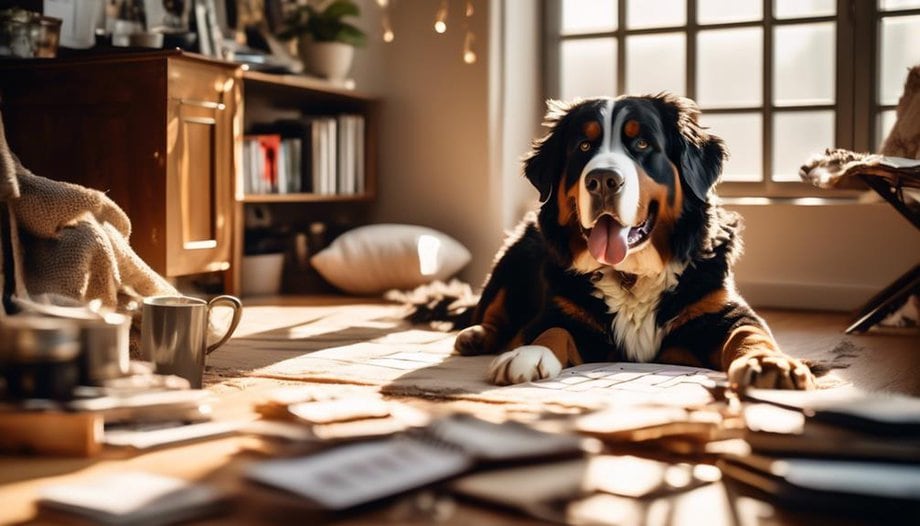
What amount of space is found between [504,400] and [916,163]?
1.48 m

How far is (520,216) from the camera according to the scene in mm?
4734

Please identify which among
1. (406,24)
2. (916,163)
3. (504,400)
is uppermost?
(406,24)

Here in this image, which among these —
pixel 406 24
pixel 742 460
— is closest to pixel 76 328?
pixel 742 460

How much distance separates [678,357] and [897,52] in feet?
7.64

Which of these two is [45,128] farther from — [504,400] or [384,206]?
[504,400]

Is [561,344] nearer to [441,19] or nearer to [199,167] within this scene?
[199,167]

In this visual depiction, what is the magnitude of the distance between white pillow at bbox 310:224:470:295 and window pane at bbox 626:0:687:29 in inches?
52.0

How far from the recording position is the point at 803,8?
4203 millimetres

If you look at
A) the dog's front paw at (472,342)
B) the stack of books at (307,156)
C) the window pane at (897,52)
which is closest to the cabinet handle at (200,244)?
the stack of books at (307,156)

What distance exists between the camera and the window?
A: 4078 mm

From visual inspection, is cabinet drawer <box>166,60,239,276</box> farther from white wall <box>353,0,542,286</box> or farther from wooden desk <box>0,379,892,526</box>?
wooden desk <box>0,379,892,526</box>

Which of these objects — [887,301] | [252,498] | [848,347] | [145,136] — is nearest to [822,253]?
[887,301]

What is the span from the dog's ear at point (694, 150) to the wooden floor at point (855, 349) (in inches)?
20.8

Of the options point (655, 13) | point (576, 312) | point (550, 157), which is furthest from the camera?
point (655, 13)
